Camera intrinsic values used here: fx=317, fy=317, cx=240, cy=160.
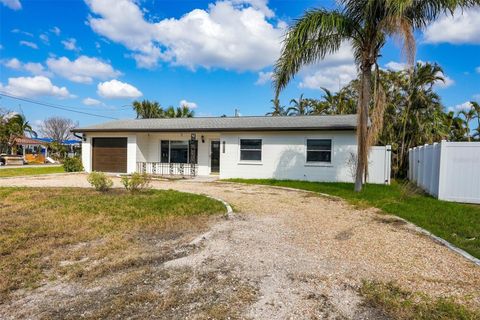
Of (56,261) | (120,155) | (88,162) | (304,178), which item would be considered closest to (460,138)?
(304,178)

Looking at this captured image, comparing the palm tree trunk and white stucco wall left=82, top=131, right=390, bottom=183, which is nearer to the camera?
the palm tree trunk

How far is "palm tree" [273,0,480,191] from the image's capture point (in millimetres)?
10508

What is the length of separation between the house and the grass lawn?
270 inches

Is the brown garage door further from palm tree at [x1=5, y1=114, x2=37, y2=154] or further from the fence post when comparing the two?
palm tree at [x1=5, y1=114, x2=37, y2=154]

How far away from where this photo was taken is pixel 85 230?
6168 millimetres

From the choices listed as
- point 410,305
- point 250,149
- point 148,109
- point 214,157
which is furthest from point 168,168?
point 148,109

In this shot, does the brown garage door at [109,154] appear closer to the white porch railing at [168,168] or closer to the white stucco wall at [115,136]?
the white stucco wall at [115,136]

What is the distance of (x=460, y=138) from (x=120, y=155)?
26.7 metres

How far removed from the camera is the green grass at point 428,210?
6141 millimetres

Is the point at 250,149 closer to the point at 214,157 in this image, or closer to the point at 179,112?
the point at 214,157

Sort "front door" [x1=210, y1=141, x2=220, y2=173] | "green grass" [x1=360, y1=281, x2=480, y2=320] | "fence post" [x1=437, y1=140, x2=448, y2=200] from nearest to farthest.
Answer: "green grass" [x1=360, y1=281, x2=480, y2=320] < "fence post" [x1=437, y1=140, x2=448, y2=200] < "front door" [x1=210, y1=141, x2=220, y2=173]

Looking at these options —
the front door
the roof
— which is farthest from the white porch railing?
the roof

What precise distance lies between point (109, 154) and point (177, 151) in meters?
4.29

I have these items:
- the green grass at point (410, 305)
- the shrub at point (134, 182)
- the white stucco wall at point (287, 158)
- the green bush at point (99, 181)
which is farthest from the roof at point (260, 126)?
the green grass at point (410, 305)
